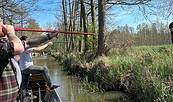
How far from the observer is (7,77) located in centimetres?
276

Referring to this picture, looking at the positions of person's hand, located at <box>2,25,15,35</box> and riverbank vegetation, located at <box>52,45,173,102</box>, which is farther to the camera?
riverbank vegetation, located at <box>52,45,173,102</box>

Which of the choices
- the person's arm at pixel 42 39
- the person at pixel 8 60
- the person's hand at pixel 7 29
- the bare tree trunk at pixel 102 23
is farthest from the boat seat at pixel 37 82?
the bare tree trunk at pixel 102 23

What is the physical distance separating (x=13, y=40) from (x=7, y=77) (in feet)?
1.34

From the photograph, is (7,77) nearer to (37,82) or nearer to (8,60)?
(8,60)

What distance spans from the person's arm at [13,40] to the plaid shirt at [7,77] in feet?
0.15

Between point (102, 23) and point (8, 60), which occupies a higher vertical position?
point (102, 23)

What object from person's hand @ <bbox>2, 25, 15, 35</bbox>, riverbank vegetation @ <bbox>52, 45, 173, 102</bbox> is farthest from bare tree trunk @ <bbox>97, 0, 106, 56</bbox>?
person's hand @ <bbox>2, 25, 15, 35</bbox>

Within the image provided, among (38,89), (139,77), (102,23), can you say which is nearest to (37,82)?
(38,89)

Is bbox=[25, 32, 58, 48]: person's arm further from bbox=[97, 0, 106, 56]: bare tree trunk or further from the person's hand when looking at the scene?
bbox=[97, 0, 106, 56]: bare tree trunk

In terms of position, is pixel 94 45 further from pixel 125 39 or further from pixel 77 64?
pixel 125 39

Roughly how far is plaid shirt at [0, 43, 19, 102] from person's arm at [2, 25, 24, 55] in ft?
0.15

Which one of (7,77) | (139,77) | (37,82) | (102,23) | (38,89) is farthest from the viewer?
(102,23)

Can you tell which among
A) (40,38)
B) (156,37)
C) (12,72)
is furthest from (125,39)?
→ (156,37)

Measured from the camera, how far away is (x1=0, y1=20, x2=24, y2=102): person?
8.56 ft
